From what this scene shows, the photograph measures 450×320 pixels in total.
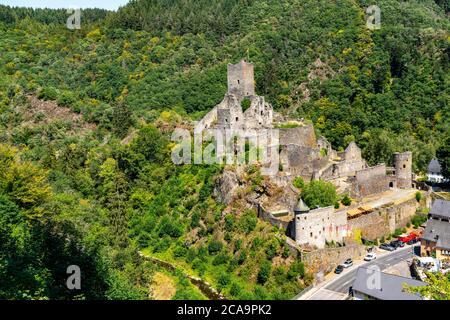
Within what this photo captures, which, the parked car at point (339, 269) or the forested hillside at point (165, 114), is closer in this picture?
the forested hillside at point (165, 114)

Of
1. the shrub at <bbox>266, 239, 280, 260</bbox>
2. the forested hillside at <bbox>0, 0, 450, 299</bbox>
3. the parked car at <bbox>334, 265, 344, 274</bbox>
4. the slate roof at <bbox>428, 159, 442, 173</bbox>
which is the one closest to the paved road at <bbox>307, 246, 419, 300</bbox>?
the parked car at <bbox>334, 265, 344, 274</bbox>

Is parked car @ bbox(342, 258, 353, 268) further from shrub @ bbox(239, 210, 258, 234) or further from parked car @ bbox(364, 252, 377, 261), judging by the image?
shrub @ bbox(239, 210, 258, 234)

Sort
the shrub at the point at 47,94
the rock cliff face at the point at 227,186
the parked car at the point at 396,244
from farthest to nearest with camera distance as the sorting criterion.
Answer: the shrub at the point at 47,94 → the rock cliff face at the point at 227,186 → the parked car at the point at 396,244

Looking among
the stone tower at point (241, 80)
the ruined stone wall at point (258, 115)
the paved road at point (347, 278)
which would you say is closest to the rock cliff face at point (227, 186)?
the ruined stone wall at point (258, 115)

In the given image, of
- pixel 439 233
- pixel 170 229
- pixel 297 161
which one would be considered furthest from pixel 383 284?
pixel 170 229

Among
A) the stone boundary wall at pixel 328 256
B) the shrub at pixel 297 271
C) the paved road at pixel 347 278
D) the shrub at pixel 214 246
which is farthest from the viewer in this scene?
the shrub at pixel 214 246

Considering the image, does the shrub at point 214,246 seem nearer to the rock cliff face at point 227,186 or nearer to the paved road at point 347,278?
the rock cliff face at point 227,186

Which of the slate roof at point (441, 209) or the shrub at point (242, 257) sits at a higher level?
the slate roof at point (441, 209)
